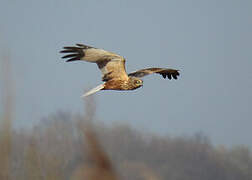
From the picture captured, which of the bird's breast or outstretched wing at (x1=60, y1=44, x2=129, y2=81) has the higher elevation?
outstretched wing at (x1=60, y1=44, x2=129, y2=81)

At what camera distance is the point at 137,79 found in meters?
6.64

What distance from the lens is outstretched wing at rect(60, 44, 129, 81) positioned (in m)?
6.49

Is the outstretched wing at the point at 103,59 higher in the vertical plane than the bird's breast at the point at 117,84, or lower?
higher

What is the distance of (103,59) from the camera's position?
660 centimetres

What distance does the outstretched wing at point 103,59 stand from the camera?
21.3ft
